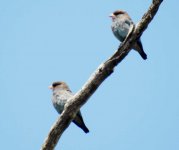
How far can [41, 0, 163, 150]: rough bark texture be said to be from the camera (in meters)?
7.25

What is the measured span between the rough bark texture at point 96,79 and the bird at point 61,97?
1903 mm

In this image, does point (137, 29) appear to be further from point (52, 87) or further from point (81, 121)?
point (52, 87)

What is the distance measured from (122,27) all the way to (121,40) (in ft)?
0.99

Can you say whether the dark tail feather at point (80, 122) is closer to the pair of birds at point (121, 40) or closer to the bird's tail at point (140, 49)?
the pair of birds at point (121, 40)

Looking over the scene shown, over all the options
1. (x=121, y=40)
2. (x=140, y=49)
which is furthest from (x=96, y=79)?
(x=121, y=40)

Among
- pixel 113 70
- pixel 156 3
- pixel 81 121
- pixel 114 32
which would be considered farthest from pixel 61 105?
pixel 156 3

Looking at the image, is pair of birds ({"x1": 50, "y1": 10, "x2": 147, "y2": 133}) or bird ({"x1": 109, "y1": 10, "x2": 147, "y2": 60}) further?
bird ({"x1": 109, "y1": 10, "x2": 147, "y2": 60})

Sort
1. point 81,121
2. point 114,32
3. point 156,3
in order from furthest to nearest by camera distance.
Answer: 1. point 114,32
2. point 81,121
3. point 156,3

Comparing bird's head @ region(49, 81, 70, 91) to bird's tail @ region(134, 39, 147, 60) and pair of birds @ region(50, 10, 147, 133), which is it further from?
bird's tail @ region(134, 39, 147, 60)

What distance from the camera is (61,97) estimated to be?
1002 cm

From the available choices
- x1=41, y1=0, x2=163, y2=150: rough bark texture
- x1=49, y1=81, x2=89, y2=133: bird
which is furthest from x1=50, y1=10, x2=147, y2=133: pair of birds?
x1=41, y1=0, x2=163, y2=150: rough bark texture

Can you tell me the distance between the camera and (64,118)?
24.3 ft

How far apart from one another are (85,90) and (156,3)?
1.87m

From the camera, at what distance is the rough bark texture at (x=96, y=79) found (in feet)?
23.8
